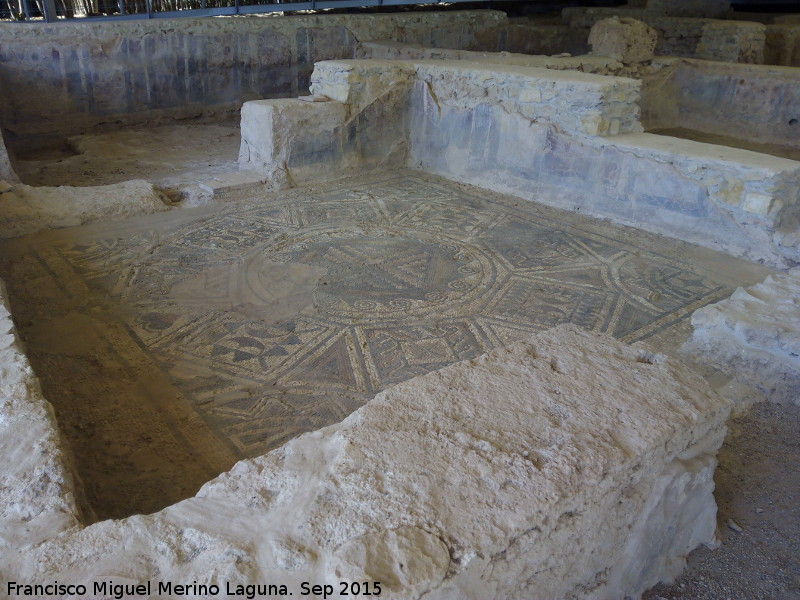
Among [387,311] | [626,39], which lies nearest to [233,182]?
[387,311]

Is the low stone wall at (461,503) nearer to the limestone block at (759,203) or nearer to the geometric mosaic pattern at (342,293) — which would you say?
the geometric mosaic pattern at (342,293)

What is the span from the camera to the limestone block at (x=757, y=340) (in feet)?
9.78

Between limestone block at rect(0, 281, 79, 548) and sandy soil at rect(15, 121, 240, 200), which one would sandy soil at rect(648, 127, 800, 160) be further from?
limestone block at rect(0, 281, 79, 548)

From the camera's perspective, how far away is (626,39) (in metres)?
7.42

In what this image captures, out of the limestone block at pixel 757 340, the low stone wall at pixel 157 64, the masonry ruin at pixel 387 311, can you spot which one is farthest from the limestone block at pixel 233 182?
the limestone block at pixel 757 340

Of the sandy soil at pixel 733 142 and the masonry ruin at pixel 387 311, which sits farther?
the sandy soil at pixel 733 142

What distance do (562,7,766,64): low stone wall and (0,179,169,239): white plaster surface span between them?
7.53 meters

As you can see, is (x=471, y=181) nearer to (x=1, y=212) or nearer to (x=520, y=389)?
(x=1, y=212)

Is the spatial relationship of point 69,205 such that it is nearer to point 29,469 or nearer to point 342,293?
point 342,293

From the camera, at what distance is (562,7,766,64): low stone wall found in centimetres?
845

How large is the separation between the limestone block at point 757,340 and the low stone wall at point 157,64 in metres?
6.73

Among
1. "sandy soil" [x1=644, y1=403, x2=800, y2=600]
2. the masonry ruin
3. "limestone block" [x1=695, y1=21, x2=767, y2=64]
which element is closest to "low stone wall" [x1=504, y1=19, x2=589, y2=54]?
the masonry ruin

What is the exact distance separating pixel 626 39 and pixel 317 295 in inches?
219

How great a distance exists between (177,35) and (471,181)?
4.20 metres
